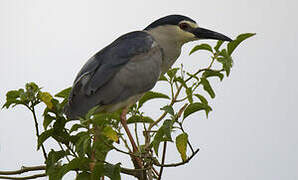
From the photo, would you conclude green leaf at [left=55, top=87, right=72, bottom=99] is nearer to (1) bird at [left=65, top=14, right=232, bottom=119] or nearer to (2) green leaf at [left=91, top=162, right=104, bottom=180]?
(1) bird at [left=65, top=14, right=232, bottom=119]

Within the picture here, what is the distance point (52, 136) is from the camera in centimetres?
131

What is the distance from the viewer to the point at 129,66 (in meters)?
1.73

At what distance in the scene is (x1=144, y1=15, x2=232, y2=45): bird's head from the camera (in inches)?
73.5

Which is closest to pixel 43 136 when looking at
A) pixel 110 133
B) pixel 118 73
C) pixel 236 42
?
pixel 110 133

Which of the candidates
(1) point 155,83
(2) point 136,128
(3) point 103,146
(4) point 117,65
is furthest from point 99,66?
(3) point 103,146

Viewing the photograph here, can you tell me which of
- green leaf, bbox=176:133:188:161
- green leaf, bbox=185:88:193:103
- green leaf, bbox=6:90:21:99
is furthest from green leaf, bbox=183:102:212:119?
green leaf, bbox=6:90:21:99

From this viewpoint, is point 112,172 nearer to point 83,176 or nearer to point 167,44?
point 83,176

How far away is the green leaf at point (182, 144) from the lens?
118cm

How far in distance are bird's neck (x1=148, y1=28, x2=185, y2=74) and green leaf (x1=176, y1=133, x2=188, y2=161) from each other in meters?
0.75

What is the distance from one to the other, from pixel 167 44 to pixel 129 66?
0.96 feet

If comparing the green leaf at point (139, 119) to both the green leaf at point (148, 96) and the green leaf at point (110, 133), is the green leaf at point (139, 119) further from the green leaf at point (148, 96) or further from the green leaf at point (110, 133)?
the green leaf at point (110, 133)

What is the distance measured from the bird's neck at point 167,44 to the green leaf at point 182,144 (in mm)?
747

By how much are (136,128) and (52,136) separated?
0.32 metres

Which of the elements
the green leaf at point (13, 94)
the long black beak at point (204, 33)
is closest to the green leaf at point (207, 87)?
the long black beak at point (204, 33)
